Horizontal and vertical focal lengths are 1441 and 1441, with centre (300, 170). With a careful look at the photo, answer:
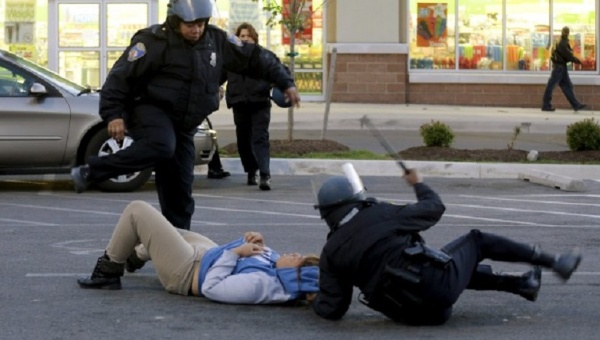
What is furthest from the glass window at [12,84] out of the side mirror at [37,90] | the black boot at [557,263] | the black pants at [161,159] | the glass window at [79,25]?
the glass window at [79,25]

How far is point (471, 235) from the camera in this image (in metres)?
7.72

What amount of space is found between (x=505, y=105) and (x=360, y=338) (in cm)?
1965

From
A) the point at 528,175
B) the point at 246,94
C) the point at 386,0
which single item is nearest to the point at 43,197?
the point at 246,94

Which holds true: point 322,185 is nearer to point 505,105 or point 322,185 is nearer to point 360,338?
point 360,338

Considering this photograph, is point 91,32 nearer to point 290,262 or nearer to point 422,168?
point 422,168

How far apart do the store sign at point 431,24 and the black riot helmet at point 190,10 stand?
1840cm

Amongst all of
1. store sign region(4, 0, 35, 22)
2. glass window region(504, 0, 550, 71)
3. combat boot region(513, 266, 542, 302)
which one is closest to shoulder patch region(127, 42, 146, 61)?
combat boot region(513, 266, 542, 302)

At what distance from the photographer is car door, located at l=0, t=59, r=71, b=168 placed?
14367mm

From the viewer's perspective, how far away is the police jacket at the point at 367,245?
24.2ft

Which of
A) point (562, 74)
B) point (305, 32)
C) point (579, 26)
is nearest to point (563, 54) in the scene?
point (562, 74)

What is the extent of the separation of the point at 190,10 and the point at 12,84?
628cm

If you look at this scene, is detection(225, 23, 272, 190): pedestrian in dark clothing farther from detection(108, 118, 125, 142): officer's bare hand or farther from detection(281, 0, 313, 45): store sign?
detection(281, 0, 313, 45): store sign

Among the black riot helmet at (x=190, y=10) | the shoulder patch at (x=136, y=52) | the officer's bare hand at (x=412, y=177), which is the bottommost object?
the officer's bare hand at (x=412, y=177)

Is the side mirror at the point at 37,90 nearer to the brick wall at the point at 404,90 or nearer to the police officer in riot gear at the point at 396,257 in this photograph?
the police officer in riot gear at the point at 396,257
